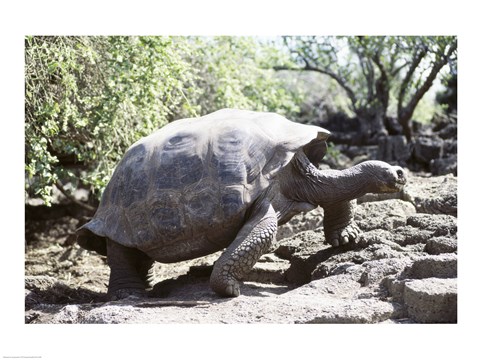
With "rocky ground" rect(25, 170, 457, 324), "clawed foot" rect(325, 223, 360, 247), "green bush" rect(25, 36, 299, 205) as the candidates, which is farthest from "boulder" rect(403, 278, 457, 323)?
"green bush" rect(25, 36, 299, 205)

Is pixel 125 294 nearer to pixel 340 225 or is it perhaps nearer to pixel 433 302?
pixel 340 225

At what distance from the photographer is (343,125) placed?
1571cm

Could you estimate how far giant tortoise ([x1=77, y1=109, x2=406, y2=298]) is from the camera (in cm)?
447

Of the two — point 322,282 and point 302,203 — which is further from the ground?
point 302,203

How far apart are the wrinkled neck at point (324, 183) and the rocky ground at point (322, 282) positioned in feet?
1.41

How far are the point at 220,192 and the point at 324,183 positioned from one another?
90cm

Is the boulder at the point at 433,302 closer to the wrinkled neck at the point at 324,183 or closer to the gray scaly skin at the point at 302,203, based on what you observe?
the gray scaly skin at the point at 302,203

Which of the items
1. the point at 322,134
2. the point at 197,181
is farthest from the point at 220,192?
the point at 322,134

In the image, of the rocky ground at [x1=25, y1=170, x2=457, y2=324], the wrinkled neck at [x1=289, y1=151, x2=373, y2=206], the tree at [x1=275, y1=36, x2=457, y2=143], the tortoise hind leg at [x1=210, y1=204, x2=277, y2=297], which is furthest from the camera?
the tree at [x1=275, y1=36, x2=457, y2=143]

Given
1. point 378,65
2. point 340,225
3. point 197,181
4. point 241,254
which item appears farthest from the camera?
point 378,65

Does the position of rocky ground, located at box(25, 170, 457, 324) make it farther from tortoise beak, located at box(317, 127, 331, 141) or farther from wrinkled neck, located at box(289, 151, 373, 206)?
tortoise beak, located at box(317, 127, 331, 141)

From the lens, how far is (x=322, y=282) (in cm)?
455

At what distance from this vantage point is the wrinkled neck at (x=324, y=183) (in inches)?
193

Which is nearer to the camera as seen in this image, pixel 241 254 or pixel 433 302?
pixel 433 302
